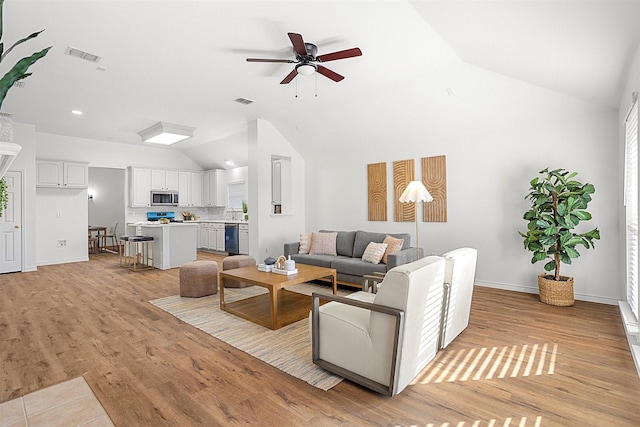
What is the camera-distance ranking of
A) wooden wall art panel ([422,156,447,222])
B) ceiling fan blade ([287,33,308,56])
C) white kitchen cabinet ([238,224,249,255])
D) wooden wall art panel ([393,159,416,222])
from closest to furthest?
1. ceiling fan blade ([287,33,308,56])
2. wooden wall art panel ([422,156,447,222])
3. wooden wall art panel ([393,159,416,222])
4. white kitchen cabinet ([238,224,249,255])

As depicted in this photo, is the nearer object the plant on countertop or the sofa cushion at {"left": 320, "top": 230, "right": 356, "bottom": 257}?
the plant on countertop

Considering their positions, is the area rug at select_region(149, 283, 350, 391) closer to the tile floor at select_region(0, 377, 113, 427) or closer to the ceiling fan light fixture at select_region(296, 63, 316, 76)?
the tile floor at select_region(0, 377, 113, 427)

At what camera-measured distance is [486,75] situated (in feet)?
13.7

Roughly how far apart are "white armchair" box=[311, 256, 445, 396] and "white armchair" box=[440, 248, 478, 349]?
7.6 inches

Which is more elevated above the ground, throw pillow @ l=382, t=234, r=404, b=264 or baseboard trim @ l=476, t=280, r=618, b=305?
throw pillow @ l=382, t=234, r=404, b=264

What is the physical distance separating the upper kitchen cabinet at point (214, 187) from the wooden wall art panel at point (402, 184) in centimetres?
587

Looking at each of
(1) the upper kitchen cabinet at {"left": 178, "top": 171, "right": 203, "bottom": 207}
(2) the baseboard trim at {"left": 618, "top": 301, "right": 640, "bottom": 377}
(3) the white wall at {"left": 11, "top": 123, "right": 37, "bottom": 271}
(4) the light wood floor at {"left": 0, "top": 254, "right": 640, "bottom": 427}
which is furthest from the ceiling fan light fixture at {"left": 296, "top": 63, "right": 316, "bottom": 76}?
(1) the upper kitchen cabinet at {"left": 178, "top": 171, "right": 203, "bottom": 207}

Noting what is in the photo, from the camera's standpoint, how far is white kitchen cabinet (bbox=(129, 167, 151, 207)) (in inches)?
340

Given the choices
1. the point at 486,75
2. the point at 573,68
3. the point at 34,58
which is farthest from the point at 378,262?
the point at 34,58

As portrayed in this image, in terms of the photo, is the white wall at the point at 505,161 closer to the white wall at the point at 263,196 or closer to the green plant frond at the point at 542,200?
the green plant frond at the point at 542,200

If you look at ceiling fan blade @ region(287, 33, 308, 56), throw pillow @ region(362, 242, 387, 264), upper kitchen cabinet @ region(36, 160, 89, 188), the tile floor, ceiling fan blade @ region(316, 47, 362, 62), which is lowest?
the tile floor

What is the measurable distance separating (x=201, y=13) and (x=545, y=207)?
177 inches

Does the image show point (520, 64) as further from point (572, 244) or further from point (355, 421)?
point (355, 421)

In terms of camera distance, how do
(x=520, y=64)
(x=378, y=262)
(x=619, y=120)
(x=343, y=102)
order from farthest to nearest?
(x=343, y=102)
(x=378, y=262)
(x=619, y=120)
(x=520, y=64)
